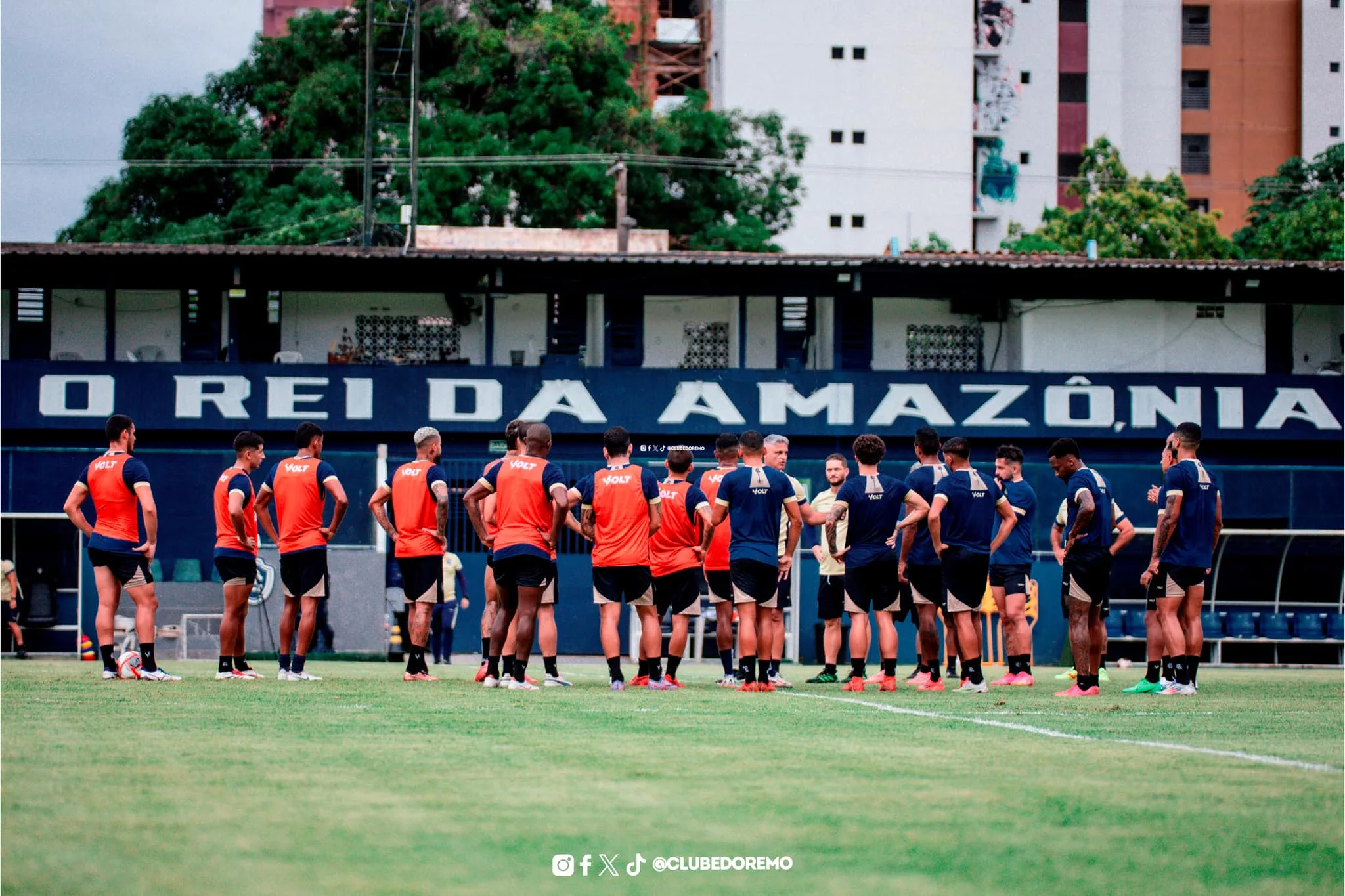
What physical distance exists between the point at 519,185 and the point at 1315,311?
1930 centimetres

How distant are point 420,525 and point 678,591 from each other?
7.53ft

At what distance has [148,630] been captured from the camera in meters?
13.5

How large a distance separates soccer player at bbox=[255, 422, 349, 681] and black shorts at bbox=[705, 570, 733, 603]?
3322 millimetres

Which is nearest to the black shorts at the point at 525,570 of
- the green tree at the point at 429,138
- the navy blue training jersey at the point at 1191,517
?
the navy blue training jersey at the point at 1191,517

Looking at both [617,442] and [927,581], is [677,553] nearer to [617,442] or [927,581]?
[617,442]

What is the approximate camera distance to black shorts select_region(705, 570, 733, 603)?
49.3 ft

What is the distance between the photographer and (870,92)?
65438mm

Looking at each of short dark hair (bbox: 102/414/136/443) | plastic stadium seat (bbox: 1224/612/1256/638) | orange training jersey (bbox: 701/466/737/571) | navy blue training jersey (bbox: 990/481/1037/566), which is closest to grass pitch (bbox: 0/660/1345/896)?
short dark hair (bbox: 102/414/136/443)

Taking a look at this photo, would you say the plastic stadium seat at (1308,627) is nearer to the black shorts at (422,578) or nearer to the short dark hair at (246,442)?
the black shorts at (422,578)

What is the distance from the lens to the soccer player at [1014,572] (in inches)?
578

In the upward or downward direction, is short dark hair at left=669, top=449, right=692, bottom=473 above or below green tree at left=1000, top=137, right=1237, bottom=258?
below

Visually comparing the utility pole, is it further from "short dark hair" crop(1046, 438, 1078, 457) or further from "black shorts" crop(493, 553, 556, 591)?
"short dark hair" crop(1046, 438, 1078, 457)

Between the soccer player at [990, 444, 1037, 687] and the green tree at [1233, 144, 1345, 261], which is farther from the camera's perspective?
the green tree at [1233, 144, 1345, 261]

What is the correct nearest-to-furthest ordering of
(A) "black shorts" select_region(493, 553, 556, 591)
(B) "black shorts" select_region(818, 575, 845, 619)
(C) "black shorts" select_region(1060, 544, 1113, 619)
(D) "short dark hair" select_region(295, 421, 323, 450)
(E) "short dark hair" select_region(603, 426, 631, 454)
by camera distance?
(A) "black shorts" select_region(493, 553, 556, 591), (C) "black shorts" select_region(1060, 544, 1113, 619), (E) "short dark hair" select_region(603, 426, 631, 454), (D) "short dark hair" select_region(295, 421, 323, 450), (B) "black shorts" select_region(818, 575, 845, 619)
